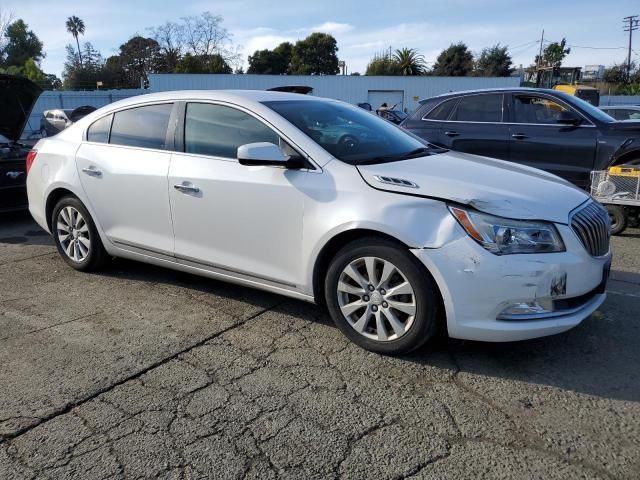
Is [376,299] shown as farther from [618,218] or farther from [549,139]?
[549,139]

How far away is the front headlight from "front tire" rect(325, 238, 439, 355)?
1.20 ft

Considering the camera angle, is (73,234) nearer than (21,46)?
Yes

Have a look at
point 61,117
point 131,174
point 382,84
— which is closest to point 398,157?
point 131,174

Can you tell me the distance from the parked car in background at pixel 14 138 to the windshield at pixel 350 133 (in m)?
4.47

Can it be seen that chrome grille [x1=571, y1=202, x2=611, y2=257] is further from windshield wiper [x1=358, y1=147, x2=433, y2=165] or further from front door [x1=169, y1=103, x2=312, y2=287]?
front door [x1=169, y1=103, x2=312, y2=287]

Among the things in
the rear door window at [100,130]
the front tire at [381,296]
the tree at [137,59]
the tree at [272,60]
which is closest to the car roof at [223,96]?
the rear door window at [100,130]

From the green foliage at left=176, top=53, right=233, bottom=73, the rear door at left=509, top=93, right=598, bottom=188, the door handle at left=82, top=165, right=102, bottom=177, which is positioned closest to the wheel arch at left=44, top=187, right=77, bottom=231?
the door handle at left=82, top=165, right=102, bottom=177

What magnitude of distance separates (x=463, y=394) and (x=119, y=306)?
2.71 meters

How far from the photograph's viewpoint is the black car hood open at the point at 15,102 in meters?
6.77

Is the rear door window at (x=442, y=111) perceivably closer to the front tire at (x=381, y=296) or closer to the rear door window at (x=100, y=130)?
the rear door window at (x=100, y=130)

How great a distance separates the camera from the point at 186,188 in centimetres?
399

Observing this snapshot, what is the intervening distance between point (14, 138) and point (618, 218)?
7.85 m

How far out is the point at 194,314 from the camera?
4.03m

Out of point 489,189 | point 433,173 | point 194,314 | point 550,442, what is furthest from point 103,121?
point 550,442
